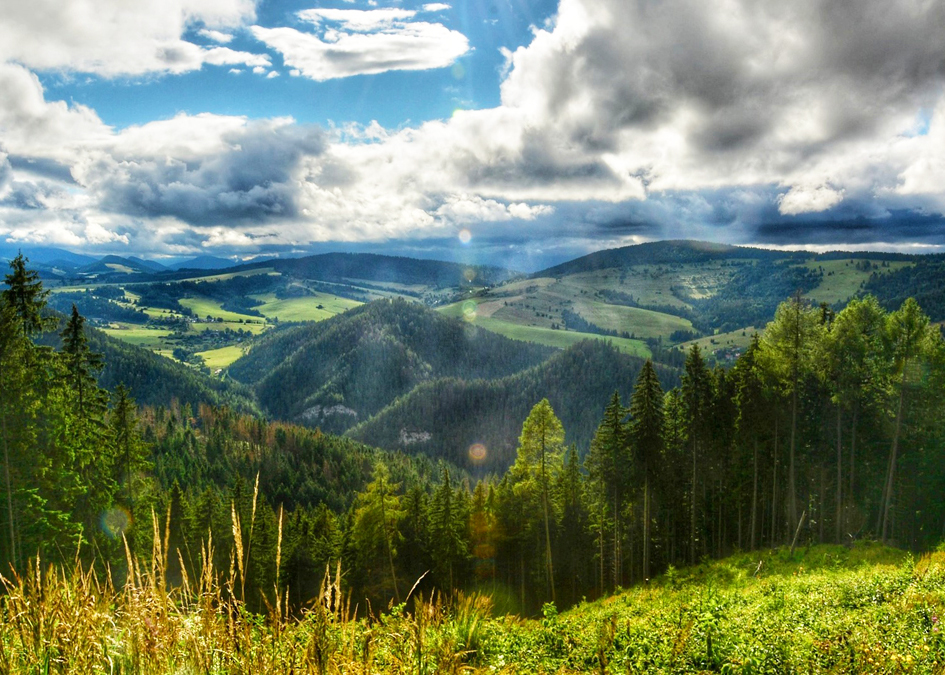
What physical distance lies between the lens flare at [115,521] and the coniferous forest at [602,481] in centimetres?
9

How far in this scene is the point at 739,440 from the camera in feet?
117

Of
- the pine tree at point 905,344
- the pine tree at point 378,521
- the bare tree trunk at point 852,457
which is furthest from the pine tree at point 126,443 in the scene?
the pine tree at point 905,344

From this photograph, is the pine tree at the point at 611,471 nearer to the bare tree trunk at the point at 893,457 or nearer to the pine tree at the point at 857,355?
the pine tree at the point at 857,355

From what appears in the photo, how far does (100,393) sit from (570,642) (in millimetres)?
24689

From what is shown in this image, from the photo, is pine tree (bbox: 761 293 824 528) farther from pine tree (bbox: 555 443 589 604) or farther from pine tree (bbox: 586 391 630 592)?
pine tree (bbox: 555 443 589 604)

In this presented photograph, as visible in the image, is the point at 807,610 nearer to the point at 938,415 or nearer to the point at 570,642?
the point at 570,642

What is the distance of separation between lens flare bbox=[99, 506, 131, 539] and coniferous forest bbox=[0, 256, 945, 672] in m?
0.09

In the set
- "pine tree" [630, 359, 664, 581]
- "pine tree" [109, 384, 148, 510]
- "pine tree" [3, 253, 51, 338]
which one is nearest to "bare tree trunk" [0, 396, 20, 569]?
"pine tree" [3, 253, 51, 338]

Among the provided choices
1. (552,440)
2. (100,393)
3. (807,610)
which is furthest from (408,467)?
(807,610)

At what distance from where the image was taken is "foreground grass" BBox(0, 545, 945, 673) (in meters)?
3.69

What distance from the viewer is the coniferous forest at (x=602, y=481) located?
21.4m

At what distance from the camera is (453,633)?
5500 mm

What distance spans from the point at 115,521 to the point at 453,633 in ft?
87.8

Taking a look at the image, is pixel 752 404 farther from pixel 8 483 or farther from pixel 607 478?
pixel 8 483
